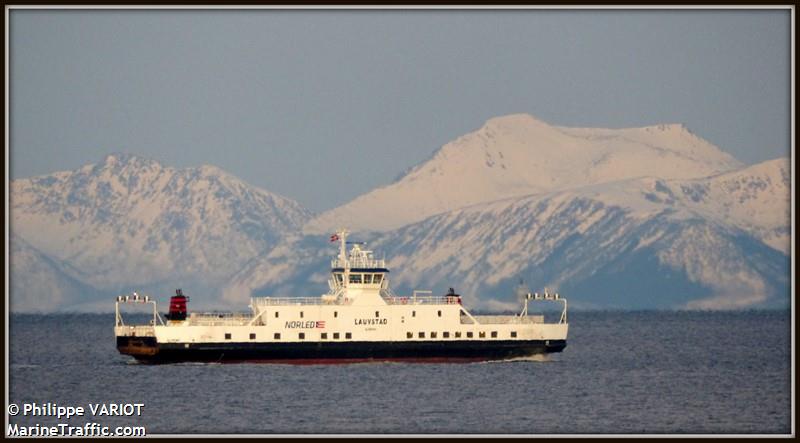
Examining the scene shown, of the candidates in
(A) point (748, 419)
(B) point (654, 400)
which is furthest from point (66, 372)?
(A) point (748, 419)

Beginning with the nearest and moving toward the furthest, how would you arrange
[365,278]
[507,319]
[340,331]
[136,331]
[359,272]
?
[340,331] → [359,272] → [365,278] → [136,331] → [507,319]

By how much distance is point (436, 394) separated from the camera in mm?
70500

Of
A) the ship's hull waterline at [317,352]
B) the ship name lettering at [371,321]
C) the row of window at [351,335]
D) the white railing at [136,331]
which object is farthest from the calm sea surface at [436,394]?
the ship name lettering at [371,321]

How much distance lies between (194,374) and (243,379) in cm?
341

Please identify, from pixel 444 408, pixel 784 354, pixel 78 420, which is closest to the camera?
pixel 78 420

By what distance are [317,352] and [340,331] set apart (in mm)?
1576

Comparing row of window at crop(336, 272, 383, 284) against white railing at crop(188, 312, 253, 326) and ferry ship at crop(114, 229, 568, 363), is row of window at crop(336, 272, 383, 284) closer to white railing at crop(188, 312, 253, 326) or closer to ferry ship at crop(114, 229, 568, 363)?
ferry ship at crop(114, 229, 568, 363)

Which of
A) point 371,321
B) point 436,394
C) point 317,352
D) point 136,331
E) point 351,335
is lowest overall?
point 436,394

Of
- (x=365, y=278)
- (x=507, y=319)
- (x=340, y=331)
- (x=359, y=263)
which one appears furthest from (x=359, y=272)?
(x=507, y=319)

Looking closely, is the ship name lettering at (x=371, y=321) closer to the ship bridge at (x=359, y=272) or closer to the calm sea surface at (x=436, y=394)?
the ship bridge at (x=359, y=272)

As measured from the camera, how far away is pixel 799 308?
6644cm

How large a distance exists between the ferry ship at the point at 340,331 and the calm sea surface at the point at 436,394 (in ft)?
2.75

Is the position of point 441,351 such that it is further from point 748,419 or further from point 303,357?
point 748,419

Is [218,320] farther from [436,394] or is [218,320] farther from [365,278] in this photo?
[436,394]
